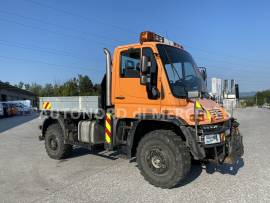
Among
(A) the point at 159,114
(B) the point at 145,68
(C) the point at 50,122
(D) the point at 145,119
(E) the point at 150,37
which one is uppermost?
(E) the point at 150,37

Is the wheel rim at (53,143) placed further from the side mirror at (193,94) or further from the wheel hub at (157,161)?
the side mirror at (193,94)

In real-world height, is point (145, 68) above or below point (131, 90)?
above

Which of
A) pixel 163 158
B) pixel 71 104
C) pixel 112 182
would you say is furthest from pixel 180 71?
pixel 71 104

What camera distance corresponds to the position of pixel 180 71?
655cm

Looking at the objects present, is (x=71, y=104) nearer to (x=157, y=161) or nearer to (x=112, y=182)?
(x=112, y=182)

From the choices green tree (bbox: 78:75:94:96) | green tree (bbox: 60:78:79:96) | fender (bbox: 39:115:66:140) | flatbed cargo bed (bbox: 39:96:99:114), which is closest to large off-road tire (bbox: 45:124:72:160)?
fender (bbox: 39:115:66:140)

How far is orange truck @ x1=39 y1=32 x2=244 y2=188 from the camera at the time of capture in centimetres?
580

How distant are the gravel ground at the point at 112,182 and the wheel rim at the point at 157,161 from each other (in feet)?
1.19

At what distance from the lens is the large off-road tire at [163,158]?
5766 millimetres

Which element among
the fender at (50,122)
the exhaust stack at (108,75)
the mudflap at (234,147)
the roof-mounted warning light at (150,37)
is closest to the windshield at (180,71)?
the roof-mounted warning light at (150,37)

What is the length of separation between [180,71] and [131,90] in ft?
3.69

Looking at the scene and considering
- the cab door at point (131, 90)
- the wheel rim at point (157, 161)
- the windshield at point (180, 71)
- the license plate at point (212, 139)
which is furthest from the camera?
the cab door at point (131, 90)

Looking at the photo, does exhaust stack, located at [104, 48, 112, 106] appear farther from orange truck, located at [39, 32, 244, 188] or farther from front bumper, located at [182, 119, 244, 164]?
front bumper, located at [182, 119, 244, 164]

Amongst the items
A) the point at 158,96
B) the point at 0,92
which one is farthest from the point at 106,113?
the point at 0,92
